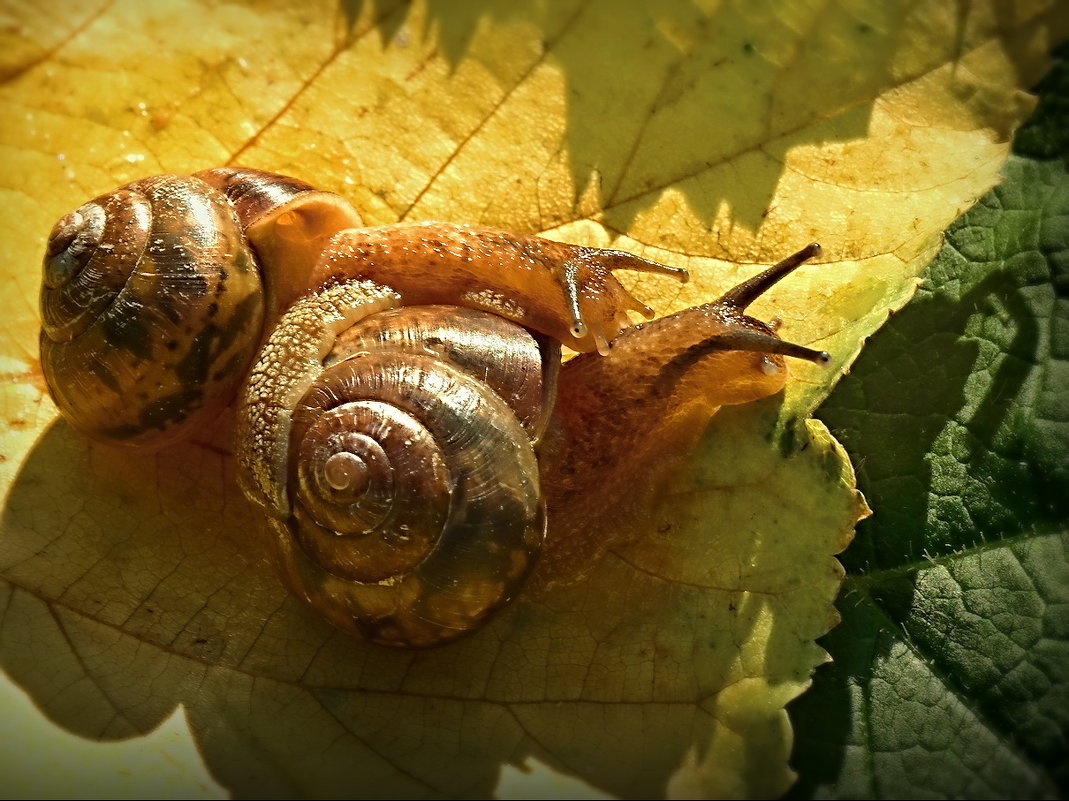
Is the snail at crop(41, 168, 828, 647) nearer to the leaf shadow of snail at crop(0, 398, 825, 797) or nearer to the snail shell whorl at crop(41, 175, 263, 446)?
the snail shell whorl at crop(41, 175, 263, 446)

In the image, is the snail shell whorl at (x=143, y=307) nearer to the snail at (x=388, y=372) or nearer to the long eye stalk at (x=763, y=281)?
the snail at (x=388, y=372)

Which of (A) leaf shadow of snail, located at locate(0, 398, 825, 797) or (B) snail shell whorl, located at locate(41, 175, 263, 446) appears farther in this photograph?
(B) snail shell whorl, located at locate(41, 175, 263, 446)

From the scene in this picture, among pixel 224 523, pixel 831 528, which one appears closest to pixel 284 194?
pixel 224 523

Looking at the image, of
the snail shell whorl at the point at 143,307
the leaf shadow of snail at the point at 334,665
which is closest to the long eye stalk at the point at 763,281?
the leaf shadow of snail at the point at 334,665

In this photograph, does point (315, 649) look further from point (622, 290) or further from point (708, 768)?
point (622, 290)

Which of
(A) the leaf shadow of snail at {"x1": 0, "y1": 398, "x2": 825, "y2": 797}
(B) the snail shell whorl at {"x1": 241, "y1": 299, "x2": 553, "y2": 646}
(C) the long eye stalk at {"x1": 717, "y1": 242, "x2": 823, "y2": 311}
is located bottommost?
(A) the leaf shadow of snail at {"x1": 0, "y1": 398, "x2": 825, "y2": 797}

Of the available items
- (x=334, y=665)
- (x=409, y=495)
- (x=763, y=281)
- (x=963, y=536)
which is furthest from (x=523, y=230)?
(x=963, y=536)

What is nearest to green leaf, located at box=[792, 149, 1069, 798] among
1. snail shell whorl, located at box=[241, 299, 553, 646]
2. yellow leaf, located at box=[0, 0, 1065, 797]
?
yellow leaf, located at box=[0, 0, 1065, 797]
